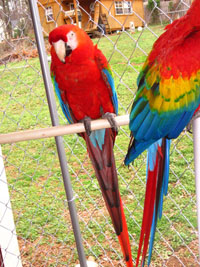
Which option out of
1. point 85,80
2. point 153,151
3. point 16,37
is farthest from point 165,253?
point 16,37

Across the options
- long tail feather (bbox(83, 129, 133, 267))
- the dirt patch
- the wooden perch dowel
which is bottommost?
the dirt patch

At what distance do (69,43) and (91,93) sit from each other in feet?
0.50

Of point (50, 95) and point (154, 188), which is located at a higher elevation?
point (50, 95)

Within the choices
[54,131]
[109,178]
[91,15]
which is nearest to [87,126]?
[54,131]

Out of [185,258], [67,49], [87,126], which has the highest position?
[67,49]

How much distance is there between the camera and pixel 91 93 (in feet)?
2.63

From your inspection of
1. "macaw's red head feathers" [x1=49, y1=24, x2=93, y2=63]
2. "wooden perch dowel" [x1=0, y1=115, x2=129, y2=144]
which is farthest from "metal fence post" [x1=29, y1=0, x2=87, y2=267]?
"wooden perch dowel" [x1=0, y1=115, x2=129, y2=144]

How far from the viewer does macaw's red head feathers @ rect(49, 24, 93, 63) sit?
69cm

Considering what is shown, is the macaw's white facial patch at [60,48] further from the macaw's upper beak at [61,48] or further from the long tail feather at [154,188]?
the long tail feather at [154,188]

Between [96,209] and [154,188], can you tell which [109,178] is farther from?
[96,209]

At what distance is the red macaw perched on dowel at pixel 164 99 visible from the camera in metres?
0.51

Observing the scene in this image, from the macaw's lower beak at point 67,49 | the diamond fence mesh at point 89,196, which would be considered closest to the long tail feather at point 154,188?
the diamond fence mesh at point 89,196

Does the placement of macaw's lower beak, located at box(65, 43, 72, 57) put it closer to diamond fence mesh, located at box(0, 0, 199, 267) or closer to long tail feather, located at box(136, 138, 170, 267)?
diamond fence mesh, located at box(0, 0, 199, 267)

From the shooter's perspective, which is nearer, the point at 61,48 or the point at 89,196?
the point at 61,48
